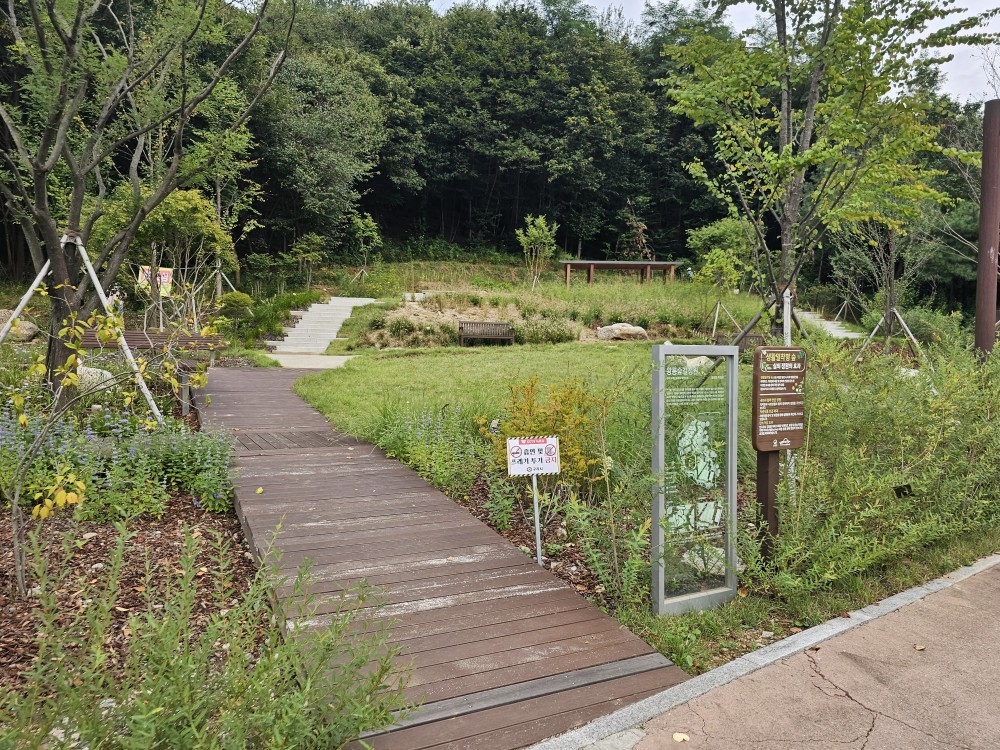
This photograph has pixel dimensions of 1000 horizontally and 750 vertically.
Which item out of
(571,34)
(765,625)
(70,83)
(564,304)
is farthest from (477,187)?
(765,625)

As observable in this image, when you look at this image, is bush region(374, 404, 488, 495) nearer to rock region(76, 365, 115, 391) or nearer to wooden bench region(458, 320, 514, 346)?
rock region(76, 365, 115, 391)

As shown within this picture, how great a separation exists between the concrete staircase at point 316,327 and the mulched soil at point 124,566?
39.3 feet

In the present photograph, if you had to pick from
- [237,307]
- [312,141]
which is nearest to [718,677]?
[237,307]

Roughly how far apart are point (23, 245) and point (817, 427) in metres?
27.6

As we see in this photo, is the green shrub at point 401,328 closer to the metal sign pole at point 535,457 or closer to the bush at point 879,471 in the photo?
the bush at point 879,471

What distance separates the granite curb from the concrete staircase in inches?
557

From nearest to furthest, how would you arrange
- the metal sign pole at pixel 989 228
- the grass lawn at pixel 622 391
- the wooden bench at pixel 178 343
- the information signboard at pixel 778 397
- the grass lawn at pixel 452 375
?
the grass lawn at pixel 622 391
the information signboard at pixel 778 397
the metal sign pole at pixel 989 228
the wooden bench at pixel 178 343
the grass lawn at pixel 452 375

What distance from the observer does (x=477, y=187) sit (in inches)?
1576

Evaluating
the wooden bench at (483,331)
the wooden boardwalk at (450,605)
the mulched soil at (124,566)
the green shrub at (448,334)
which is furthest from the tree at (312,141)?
the mulched soil at (124,566)

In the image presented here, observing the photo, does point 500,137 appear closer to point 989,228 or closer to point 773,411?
point 989,228

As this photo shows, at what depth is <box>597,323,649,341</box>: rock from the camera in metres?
18.5

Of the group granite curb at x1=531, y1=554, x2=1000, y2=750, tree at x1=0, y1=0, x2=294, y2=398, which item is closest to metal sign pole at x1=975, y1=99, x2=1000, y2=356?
granite curb at x1=531, y1=554, x2=1000, y2=750

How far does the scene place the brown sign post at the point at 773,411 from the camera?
3.70 m

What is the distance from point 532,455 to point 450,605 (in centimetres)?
104
